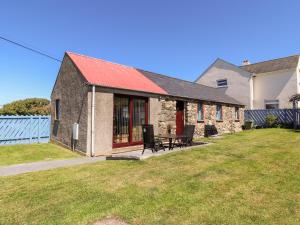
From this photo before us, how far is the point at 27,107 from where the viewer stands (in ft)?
89.2

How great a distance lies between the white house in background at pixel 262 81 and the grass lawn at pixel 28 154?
22.7 metres

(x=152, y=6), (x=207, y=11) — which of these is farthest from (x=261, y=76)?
(x=152, y=6)

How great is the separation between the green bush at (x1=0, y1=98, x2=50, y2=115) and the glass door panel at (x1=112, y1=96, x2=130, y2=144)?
17.5m

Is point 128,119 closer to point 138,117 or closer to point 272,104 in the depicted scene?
point 138,117

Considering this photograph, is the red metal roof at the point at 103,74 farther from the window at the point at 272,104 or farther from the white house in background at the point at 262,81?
the window at the point at 272,104

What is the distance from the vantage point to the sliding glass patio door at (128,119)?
11.6m

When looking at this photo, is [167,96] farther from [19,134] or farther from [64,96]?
[19,134]

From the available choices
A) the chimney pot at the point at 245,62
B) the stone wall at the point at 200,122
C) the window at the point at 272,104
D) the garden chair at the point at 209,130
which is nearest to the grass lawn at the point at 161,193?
the stone wall at the point at 200,122

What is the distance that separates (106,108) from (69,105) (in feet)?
9.58

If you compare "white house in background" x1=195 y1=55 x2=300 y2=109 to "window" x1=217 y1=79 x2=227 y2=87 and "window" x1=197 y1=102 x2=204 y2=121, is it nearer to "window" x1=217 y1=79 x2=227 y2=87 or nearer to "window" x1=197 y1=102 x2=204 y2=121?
"window" x1=217 y1=79 x2=227 y2=87

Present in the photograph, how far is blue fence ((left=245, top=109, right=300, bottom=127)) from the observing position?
2258cm

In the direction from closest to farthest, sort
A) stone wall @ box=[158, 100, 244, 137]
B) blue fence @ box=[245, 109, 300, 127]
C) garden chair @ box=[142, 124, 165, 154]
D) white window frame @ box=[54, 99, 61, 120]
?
garden chair @ box=[142, 124, 165, 154] < stone wall @ box=[158, 100, 244, 137] < white window frame @ box=[54, 99, 61, 120] < blue fence @ box=[245, 109, 300, 127]

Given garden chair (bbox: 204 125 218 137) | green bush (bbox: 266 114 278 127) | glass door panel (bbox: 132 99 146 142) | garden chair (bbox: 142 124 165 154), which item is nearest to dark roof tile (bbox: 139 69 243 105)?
garden chair (bbox: 204 125 218 137)

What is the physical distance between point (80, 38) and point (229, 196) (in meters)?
16.5
